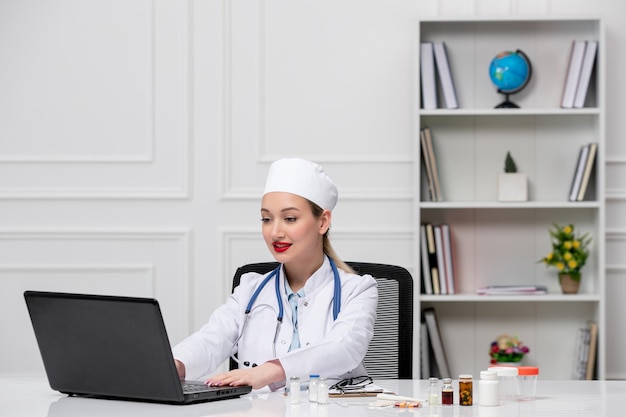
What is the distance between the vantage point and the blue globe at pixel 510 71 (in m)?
3.85

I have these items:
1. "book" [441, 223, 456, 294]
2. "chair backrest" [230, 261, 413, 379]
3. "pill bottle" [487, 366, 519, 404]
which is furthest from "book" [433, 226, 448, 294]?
"pill bottle" [487, 366, 519, 404]

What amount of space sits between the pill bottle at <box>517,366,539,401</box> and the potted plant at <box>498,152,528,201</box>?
2.16 metres

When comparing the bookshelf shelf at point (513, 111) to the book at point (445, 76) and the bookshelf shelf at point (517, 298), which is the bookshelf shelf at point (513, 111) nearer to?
the book at point (445, 76)

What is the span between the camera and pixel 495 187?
13.1 feet

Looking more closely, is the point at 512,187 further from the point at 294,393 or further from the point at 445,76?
the point at 294,393

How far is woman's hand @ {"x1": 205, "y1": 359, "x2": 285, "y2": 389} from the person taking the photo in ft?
5.84

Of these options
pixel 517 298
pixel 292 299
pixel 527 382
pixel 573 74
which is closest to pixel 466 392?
pixel 527 382

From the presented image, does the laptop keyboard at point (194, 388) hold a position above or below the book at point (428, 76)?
below

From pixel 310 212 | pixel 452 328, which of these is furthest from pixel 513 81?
pixel 310 212

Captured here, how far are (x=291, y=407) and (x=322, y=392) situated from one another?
0.06 m

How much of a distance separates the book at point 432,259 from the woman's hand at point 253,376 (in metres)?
2.05

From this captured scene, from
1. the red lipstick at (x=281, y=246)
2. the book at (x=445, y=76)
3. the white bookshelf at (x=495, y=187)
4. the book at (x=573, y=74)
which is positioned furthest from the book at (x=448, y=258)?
the red lipstick at (x=281, y=246)

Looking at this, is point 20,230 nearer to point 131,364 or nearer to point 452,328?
point 452,328

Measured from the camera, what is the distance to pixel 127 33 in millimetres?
4055
